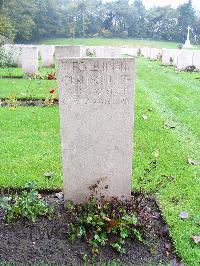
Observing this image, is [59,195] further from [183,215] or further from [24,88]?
[24,88]

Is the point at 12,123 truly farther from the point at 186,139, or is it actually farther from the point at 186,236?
the point at 186,236

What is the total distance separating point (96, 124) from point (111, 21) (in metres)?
92.2

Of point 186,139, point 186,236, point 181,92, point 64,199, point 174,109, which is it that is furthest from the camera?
point 181,92

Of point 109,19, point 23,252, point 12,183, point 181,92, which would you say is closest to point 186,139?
point 12,183

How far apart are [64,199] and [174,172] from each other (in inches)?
72.1

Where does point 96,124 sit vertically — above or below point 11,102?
above

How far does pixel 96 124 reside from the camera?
13.5 feet

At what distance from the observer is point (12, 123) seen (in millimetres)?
8164

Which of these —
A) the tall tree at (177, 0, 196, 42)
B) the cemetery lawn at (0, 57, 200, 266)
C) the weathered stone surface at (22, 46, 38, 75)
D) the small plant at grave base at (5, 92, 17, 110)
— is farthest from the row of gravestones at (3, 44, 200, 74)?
the tall tree at (177, 0, 196, 42)

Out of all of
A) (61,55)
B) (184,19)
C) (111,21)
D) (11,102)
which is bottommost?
(11,102)

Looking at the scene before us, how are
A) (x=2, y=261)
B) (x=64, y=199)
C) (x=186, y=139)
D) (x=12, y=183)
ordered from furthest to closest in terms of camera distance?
(x=186, y=139), (x=12, y=183), (x=64, y=199), (x=2, y=261)

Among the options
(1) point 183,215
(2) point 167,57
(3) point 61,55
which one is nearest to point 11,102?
(3) point 61,55

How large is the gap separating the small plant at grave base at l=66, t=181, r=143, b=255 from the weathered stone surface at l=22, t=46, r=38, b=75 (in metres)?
12.7

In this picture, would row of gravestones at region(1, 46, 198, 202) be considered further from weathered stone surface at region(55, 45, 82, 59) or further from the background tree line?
the background tree line
